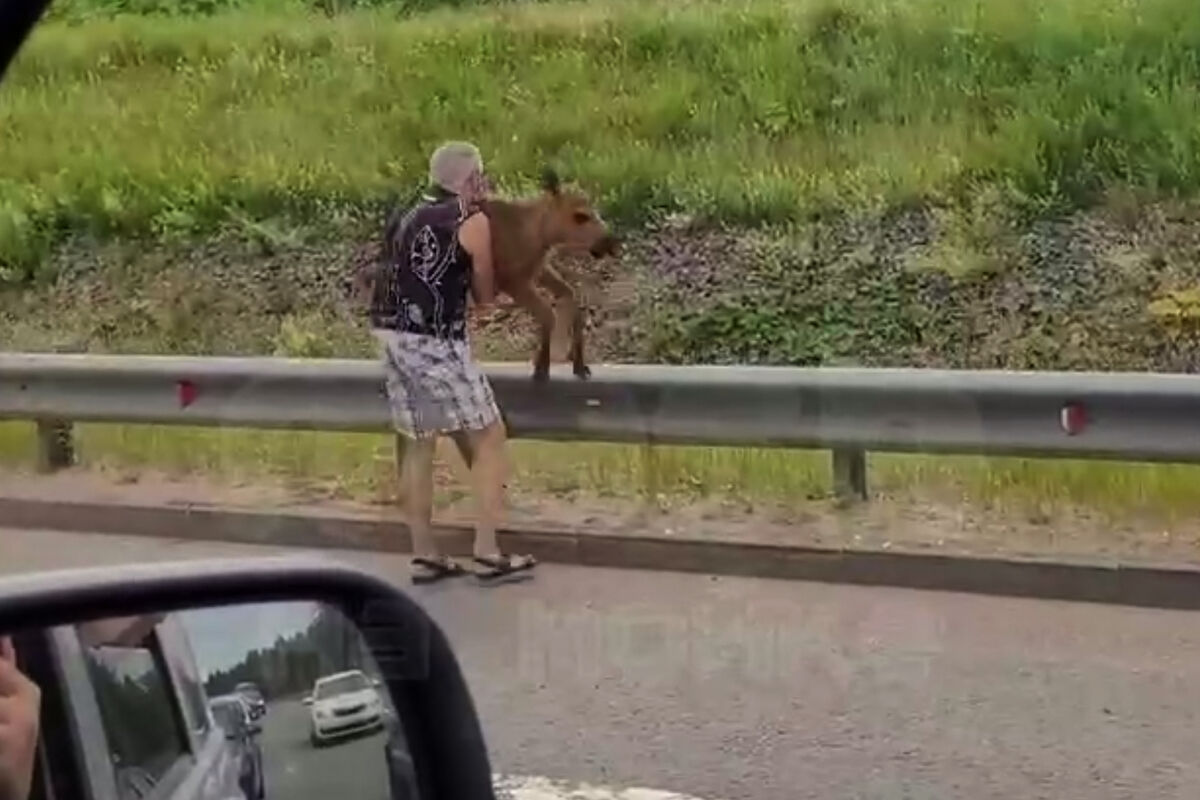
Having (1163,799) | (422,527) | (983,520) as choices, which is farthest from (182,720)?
(983,520)

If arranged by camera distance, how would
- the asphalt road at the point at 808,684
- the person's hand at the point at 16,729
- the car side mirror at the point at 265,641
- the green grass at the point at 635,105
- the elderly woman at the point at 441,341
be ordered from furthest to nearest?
the elderly woman at the point at 441,341 → the green grass at the point at 635,105 → the asphalt road at the point at 808,684 → the car side mirror at the point at 265,641 → the person's hand at the point at 16,729

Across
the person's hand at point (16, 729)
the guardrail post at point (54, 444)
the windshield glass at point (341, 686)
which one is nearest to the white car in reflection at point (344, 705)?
the windshield glass at point (341, 686)

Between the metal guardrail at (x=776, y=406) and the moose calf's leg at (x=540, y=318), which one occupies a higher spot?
the moose calf's leg at (x=540, y=318)

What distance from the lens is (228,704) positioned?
2.20 metres

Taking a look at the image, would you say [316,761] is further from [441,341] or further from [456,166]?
[456,166]

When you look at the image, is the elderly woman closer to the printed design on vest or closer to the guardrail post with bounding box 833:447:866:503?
the printed design on vest

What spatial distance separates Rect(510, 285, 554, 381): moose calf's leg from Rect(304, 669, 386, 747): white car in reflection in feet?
8.13

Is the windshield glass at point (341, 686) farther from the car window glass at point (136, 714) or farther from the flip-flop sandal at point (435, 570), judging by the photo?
the flip-flop sandal at point (435, 570)

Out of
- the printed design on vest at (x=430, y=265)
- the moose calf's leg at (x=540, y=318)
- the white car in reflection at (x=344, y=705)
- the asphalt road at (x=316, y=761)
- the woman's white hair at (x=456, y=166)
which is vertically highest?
the woman's white hair at (x=456, y=166)

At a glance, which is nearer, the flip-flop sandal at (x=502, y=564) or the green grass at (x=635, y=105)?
the green grass at (x=635, y=105)

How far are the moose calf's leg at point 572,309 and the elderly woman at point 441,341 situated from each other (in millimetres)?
135

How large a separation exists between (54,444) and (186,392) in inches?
22.9

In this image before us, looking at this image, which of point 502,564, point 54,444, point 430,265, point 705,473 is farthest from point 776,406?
point 54,444

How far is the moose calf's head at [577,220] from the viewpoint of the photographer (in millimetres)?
4781
